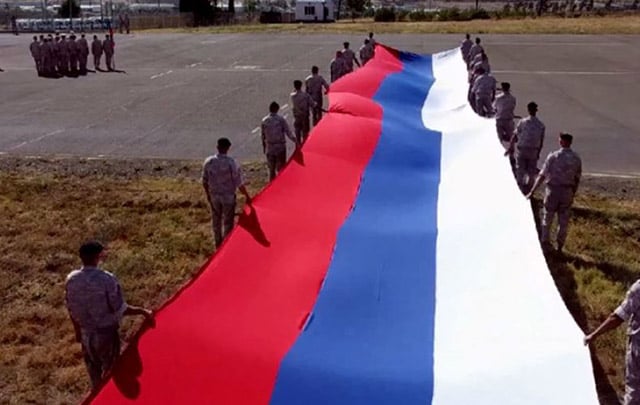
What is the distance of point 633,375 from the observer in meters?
5.02

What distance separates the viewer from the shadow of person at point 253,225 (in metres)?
6.73

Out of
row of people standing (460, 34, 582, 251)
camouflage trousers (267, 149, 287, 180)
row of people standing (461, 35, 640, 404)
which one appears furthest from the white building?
camouflage trousers (267, 149, 287, 180)

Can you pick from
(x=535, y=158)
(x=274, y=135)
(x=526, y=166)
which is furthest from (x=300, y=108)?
(x=535, y=158)

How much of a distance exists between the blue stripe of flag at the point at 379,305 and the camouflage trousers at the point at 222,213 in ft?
5.23

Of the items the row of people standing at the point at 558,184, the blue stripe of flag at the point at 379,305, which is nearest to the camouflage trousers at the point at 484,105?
the row of people standing at the point at 558,184

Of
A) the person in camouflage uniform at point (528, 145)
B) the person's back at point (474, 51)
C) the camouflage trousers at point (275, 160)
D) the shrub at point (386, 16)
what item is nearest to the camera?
the person in camouflage uniform at point (528, 145)

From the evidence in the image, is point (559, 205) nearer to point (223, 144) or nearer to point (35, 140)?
point (223, 144)

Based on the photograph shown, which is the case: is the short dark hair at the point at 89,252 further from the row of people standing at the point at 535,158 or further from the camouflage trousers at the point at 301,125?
the camouflage trousers at the point at 301,125

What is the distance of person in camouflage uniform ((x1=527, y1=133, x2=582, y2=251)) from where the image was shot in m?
8.47

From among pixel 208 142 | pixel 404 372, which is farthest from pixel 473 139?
pixel 208 142

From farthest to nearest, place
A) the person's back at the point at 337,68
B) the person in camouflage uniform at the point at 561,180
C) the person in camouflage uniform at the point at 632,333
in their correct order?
the person's back at the point at 337,68
the person in camouflage uniform at the point at 561,180
the person in camouflage uniform at the point at 632,333

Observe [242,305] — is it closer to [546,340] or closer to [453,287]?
[453,287]

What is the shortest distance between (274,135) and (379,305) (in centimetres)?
546

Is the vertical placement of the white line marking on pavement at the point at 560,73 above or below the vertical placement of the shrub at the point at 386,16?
below
